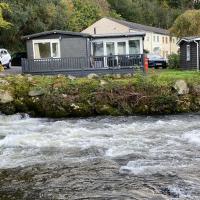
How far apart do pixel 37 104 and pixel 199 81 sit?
815cm

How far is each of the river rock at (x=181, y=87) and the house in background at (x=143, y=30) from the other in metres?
41.2

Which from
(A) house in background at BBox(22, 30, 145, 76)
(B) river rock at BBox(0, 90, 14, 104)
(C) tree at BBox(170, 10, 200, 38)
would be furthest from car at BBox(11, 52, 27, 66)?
(B) river rock at BBox(0, 90, 14, 104)

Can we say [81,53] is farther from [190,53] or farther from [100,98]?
[100,98]

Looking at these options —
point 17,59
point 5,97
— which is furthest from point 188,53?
point 5,97

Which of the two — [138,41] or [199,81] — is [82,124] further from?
[138,41]

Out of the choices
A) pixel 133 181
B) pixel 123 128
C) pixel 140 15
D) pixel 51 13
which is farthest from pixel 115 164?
pixel 140 15

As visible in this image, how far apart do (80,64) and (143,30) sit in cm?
3884

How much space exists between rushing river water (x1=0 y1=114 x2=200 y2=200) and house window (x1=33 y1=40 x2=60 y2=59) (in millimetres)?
15394

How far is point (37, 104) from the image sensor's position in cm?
Result: 2352

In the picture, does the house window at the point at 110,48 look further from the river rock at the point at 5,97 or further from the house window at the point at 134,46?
the river rock at the point at 5,97

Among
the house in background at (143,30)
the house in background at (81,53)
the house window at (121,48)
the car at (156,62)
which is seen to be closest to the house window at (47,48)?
the house in background at (81,53)

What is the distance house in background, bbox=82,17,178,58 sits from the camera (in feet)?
Result: 227

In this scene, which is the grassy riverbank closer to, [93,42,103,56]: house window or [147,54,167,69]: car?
[93,42,103,56]: house window

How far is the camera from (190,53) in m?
39.4
